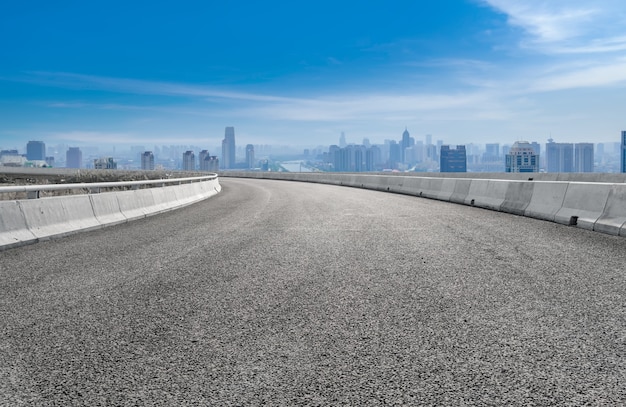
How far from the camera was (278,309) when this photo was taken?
16.6 ft

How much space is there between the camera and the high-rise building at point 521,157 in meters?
130

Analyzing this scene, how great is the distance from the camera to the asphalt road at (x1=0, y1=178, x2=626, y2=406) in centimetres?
325

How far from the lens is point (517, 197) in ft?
49.8

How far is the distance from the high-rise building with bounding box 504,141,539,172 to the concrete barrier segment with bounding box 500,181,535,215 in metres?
121

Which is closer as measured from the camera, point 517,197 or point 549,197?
point 549,197

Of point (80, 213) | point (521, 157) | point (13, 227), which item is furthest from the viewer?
point (521, 157)

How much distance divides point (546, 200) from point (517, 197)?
70.9 inches

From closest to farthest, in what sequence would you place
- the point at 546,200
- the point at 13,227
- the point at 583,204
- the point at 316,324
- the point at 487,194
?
the point at 316,324
the point at 13,227
the point at 583,204
the point at 546,200
the point at 487,194

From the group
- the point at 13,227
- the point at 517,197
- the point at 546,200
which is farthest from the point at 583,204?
the point at 13,227

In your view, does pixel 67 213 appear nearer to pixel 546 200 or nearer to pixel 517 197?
pixel 546 200

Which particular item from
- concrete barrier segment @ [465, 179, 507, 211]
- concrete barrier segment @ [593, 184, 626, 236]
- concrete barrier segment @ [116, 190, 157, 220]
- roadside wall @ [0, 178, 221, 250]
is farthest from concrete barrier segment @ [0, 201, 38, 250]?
concrete barrier segment @ [465, 179, 507, 211]

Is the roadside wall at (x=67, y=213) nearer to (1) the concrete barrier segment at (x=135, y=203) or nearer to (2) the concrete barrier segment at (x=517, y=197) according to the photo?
(1) the concrete barrier segment at (x=135, y=203)

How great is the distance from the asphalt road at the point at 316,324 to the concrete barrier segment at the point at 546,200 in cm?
369

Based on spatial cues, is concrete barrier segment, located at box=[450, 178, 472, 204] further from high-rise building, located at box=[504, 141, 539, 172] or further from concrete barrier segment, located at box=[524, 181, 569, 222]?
high-rise building, located at box=[504, 141, 539, 172]
